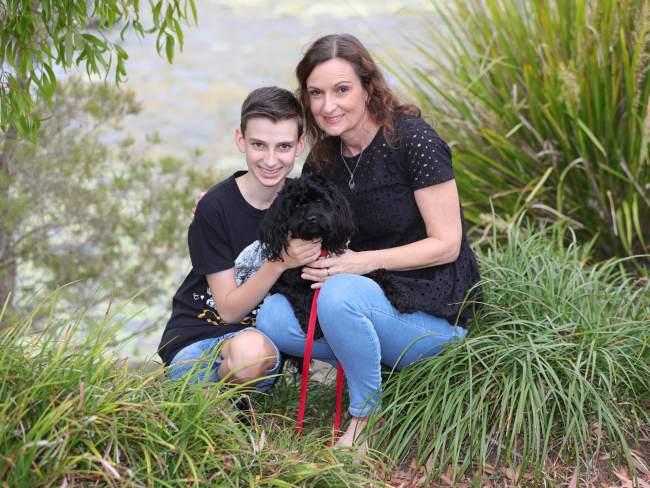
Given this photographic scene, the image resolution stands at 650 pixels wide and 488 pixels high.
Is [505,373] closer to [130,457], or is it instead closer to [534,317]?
[534,317]

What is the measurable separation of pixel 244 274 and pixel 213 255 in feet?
0.58

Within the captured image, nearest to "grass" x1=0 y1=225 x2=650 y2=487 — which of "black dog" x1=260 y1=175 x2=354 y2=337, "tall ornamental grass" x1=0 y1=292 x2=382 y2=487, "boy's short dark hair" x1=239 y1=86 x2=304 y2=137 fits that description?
"tall ornamental grass" x1=0 y1=292 x2=382 y2=487

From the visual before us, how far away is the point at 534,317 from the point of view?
11.5 ft

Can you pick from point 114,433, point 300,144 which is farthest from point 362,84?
point 114,433

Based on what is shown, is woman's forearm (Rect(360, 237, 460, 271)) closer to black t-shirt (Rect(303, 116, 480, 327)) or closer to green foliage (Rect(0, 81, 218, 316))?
black t-shirt (Rect(303, 116, 480, 327))

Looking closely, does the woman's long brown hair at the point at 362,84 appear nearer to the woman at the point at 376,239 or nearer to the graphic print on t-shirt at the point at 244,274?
the woman at the point at 376,239

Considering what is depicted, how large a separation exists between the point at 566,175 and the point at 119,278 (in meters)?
3.05

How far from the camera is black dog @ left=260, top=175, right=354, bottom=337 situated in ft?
9.89

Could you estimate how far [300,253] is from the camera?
312 cm

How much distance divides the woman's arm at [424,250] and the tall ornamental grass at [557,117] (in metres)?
1.38

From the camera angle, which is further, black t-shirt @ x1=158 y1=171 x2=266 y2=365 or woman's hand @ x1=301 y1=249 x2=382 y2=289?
black t-shirt @ x1=158 y1=171 x2=266 y2=365

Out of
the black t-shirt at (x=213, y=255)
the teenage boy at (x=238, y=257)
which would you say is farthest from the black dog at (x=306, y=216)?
the black t-shirt at (x=213, y=255)

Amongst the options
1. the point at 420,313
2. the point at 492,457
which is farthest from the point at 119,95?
the point at 492,457

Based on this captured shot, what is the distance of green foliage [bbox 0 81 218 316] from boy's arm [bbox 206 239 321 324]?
263cm
